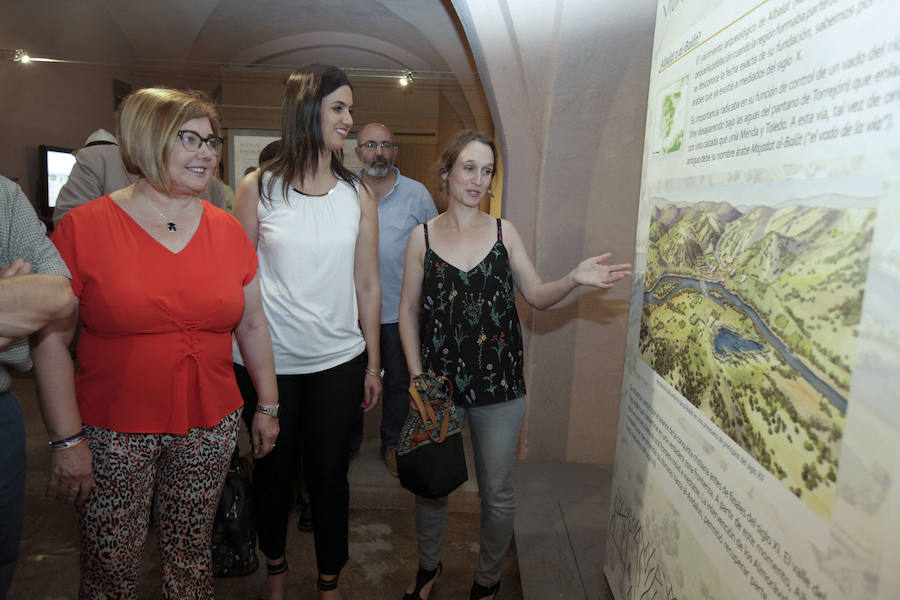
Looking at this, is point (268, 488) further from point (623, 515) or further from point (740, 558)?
point (740, 558)

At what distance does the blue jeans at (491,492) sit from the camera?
2035 mm

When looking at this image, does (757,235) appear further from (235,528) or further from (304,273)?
(235,528)

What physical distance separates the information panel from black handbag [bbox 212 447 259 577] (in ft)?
4.94

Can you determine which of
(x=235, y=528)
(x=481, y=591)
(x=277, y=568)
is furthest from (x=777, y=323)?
(x=235, y=528)

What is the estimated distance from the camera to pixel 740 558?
4.10 feet

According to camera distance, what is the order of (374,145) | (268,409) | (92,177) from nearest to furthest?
(268,409), (92,177), (374,145)

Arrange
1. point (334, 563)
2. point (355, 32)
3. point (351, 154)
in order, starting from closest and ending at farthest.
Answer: point (334, 563)
point (351, 154)
point (355, 32)

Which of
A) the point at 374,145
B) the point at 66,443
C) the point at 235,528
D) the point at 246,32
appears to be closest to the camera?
the point at 66,443

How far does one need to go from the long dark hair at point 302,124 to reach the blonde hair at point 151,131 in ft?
1.29

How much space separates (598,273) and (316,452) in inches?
47.2

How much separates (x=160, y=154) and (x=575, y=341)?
2.55 meters

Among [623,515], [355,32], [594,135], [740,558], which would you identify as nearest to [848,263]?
[740,558]

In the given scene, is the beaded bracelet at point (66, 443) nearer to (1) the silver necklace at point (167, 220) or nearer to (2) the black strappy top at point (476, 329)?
(1) the silver necklace at point (167, 220)

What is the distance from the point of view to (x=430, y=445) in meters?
1.97
